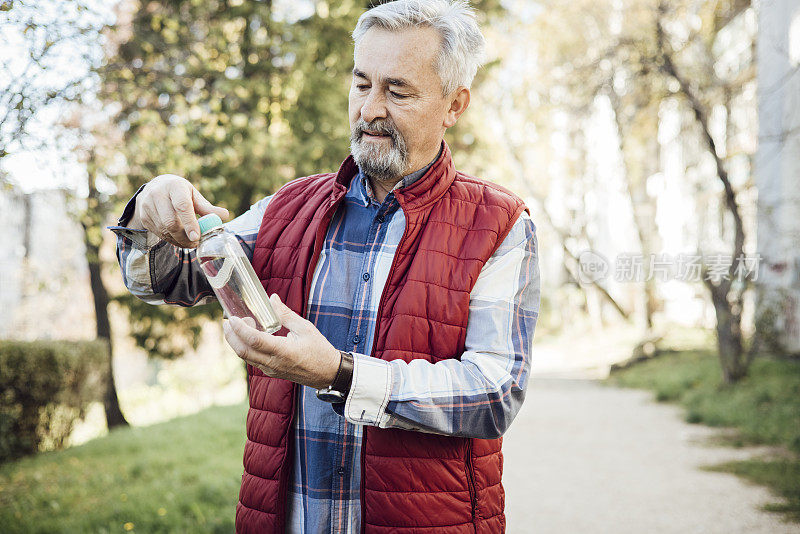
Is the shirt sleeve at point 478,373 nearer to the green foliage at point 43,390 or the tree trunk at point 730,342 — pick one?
the green foliage at point 43,390

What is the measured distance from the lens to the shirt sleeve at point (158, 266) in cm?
193

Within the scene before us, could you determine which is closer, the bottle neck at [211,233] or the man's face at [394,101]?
the bottle neck at [211,233]

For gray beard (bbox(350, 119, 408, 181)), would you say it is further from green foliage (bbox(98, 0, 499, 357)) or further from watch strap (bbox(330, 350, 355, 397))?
green foliage (bbox(98, 0, 499, 357))

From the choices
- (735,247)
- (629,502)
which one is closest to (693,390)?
(735,247)

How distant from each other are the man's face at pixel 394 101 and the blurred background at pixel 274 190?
10.9ft

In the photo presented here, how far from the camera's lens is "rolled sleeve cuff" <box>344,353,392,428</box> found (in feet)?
5.36

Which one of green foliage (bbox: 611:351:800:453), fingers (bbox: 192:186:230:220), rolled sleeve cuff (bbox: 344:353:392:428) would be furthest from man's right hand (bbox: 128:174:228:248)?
green foliage (bbox: 611:351:800:453)

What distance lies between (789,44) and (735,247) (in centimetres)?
304

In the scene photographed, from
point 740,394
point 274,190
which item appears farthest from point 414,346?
point 740,394

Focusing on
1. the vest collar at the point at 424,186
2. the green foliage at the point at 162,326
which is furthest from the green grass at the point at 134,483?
the vest collar at the point at 424,186

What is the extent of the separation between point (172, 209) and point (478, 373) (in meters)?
0.85

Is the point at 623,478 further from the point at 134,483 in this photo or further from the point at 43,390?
the point at 43,390

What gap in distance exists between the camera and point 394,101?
1962mm

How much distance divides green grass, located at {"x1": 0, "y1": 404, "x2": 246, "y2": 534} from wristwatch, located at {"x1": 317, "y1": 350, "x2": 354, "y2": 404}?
143 inches
